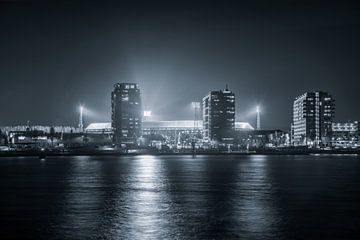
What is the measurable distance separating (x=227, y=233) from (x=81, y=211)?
15512mm

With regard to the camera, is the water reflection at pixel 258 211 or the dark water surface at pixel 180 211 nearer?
the dark water surface at pixel 180 211

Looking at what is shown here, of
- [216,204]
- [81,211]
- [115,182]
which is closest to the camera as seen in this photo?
[81,211]


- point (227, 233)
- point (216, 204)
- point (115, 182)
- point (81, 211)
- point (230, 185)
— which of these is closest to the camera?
point (227, 233)

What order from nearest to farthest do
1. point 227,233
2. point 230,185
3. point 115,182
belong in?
1. point 227,233
2. point 230,185
3. point 115,182

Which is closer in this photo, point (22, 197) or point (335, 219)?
point (335, 219)

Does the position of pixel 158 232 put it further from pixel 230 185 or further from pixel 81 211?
pixel 230 185

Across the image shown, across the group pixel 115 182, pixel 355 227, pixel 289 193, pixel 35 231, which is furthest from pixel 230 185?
pixel 35 231

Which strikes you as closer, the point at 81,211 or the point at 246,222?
the point at 246,222

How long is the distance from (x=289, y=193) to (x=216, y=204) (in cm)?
1327

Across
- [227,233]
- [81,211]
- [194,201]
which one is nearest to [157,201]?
[194,201]

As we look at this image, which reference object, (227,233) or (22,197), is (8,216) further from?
(227,233)

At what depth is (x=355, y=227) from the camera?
1384 inches

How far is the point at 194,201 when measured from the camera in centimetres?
5019

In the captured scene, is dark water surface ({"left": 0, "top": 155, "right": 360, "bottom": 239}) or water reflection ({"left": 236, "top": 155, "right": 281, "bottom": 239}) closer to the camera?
dark water surface ({"left": 0, "top": 155, "right": 360, "bottom": 239})
